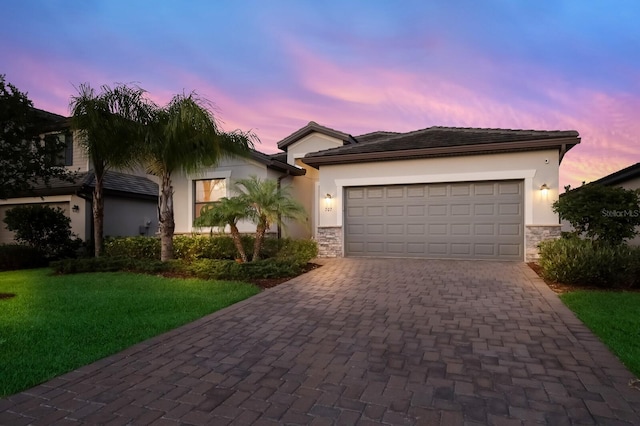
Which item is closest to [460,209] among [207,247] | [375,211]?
[375,211]

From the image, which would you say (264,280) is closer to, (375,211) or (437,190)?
(375,211)

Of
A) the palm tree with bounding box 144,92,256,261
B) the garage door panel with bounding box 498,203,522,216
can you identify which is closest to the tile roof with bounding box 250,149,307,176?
the palm tree with bounding box 144,92,256,261

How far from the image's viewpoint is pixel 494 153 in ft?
36.3

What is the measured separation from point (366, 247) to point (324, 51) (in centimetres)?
646

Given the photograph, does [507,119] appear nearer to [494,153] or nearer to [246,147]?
[494,153]

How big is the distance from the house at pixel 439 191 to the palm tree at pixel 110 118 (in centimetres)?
358

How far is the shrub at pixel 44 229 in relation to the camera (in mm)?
12977

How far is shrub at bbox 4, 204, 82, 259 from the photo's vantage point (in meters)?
13.0

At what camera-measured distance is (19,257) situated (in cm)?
1247

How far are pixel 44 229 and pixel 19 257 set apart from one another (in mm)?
1294

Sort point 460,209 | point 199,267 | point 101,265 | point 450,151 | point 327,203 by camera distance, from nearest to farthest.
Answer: point 199,267
point 101,265
point 450,151
point 460,209
point 327,203

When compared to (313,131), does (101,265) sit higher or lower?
lower

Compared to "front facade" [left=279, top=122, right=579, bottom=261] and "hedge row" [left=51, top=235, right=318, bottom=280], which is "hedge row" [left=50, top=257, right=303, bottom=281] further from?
"front facade" [left=279, top=122, right=579, bottom=261]

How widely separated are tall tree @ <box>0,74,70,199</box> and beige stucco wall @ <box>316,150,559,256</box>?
26.1ft
